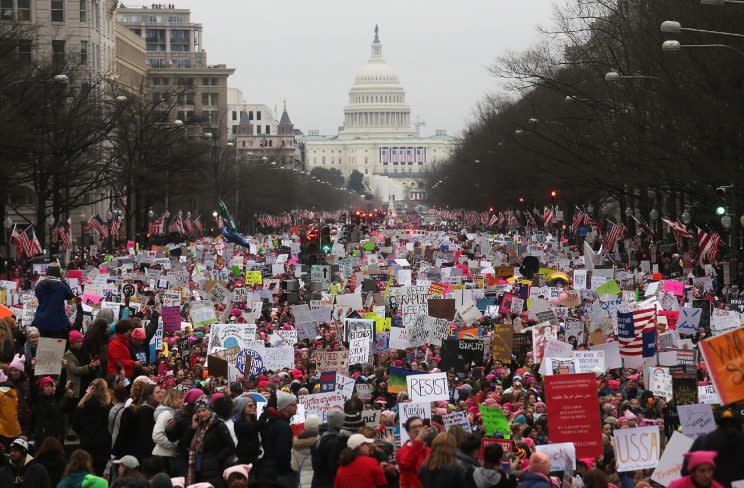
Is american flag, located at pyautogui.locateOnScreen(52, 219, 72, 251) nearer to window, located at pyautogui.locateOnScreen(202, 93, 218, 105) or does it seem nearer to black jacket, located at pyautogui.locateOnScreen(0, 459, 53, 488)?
black jacket, located at pyautogui.locateOnScreen(0, 459, 53, 488)

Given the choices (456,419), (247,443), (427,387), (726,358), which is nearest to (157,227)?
(427,387)

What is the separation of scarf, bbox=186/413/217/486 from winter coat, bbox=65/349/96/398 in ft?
13.8

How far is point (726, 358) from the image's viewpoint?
40.1 ft

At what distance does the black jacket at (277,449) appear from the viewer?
14281mm

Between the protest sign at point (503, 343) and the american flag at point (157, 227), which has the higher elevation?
the american flag at point (157, 227)

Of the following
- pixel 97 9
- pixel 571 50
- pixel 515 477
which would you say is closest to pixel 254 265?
pixel 571 50

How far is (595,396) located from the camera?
14875 mm

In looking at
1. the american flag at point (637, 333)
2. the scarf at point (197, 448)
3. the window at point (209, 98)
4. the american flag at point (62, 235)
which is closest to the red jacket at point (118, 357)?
the scarf at point (197, 448)

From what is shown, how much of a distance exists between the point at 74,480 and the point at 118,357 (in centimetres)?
633

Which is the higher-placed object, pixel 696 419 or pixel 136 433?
pixel 696 419

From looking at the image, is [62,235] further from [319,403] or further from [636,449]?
[636,449]

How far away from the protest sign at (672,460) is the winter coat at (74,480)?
162 inches

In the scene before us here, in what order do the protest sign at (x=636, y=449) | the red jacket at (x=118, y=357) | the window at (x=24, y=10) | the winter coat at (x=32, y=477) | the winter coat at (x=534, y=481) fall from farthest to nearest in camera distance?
the window at (x=24, y=10) < the red jacket at (x=118, y=357) < the protest sign at (x=636, y=449) < the winter coat at (x=32, y=477) < the winter coat at (x=534, y=481)

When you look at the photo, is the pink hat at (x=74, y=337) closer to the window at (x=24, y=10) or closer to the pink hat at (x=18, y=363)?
the pink hat at (x=18, y=363)
